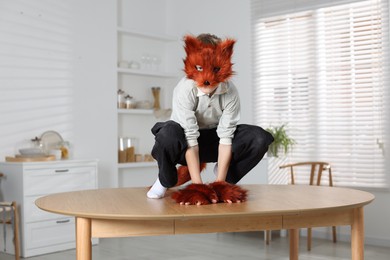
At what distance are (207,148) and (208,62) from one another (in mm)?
432

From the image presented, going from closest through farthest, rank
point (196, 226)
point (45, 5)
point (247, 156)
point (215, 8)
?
point (196, 226) → point (247, 156) → point (45, 5) → point (215, 8)

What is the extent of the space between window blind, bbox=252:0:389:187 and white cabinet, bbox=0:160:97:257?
1.96 meters

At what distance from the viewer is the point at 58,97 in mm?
4762

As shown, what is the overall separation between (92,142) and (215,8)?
6.51 feet

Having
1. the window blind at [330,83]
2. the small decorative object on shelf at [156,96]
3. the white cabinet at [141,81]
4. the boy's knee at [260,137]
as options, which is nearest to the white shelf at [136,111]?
A: the white cabinet at [141,81]

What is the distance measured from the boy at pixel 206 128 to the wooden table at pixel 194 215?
0.14m

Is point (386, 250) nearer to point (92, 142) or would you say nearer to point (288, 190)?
point (288, 190)

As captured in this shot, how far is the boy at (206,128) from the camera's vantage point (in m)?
2.10

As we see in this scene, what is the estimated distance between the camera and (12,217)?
3.87 metres

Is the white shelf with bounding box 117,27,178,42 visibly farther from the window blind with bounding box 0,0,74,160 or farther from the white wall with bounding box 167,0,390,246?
the window blind with bounding box 0,0,74,160

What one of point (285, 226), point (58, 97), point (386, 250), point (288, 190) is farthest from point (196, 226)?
point (58, 97)

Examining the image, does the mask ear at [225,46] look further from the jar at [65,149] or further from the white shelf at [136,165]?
the white shelf at [136,165]

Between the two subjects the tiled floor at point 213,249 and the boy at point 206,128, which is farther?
the tiled floor at point 213,249

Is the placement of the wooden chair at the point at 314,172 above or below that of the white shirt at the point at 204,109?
below
